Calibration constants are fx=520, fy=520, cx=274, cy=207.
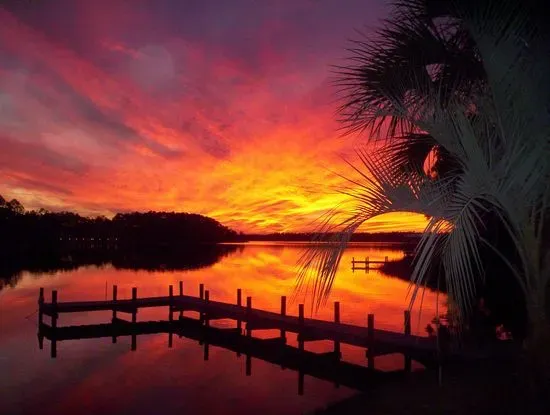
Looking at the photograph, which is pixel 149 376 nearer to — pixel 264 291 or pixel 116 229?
pixel 264 291

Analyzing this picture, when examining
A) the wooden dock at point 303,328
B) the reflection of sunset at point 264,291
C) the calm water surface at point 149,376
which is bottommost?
the calm water surface at point 149,376

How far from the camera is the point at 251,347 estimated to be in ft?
75.6

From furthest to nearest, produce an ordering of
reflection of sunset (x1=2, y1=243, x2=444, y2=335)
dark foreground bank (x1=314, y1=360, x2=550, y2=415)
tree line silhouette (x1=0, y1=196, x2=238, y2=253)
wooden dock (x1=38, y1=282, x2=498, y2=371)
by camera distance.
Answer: tree line silhouette (x1=0, y1=196, x2=238, y2=253), reflection of sunset (x1=2, y1=243, x2=444, y2=335), wooden dock (x1=38, y1=282, x2=498, y2=371), dark foreground bank (x1=314, y1=360, x2=550, y2=415)

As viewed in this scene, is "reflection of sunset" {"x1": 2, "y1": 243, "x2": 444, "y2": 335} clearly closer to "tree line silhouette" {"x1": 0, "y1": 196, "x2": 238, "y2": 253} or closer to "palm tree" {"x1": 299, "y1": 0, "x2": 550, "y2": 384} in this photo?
"palm tree" {"x1": 299, "y1": 0, "x2": 550, "y2": 384}

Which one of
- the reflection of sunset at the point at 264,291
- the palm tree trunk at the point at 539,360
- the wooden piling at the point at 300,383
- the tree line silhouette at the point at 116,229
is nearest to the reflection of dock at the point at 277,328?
the wooden piling at the point at 300,383

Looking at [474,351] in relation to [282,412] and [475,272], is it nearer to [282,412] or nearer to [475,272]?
[475,272]

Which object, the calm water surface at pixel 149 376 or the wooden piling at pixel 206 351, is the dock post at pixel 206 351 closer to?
the wooden piling at pixel 206 351

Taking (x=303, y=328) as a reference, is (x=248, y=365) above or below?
below

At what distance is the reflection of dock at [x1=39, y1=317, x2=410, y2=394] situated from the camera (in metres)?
17.6

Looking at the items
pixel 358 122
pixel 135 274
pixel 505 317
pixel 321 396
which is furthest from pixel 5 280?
pixel 358 122

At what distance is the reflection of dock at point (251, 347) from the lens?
57.6 ft

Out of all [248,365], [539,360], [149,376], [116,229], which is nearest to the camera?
[539,360]

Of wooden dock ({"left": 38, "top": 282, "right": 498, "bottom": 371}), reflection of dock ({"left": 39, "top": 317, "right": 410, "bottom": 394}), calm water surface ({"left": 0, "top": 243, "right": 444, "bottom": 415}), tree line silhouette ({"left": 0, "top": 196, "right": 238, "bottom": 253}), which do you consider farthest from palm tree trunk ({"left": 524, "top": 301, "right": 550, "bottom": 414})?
tree line silhouette ({"left": 0, "top": 196, "right": 238, "bottom": 253})

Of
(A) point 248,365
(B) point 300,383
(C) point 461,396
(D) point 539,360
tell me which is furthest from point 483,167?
(A) point 248,365
